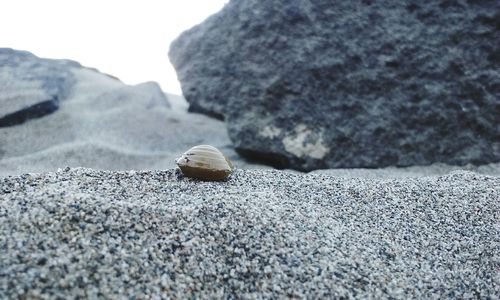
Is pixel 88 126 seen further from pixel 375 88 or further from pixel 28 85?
pixel 375 88

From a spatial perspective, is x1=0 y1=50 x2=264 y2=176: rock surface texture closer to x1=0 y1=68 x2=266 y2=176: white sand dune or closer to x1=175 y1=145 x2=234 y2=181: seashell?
x1=0 y1=68 x2=266 y2=176: white sand dune

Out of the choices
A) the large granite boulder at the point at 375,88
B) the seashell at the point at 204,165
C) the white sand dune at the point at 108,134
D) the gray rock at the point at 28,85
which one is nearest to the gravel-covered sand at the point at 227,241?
the seashell at the point at 204,165

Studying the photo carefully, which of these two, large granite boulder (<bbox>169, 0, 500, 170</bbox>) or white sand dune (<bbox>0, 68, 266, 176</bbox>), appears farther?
white sand dune (<bbox>0, 68, 266, 176</bbox>)

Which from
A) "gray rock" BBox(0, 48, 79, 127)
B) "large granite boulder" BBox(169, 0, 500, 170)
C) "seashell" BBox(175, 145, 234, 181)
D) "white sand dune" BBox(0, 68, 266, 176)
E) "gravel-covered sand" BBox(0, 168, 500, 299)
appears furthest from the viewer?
"gray rock" BBox(0, 48, 79, 127)

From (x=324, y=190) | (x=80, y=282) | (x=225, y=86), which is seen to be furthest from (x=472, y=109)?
(x=80, y=282)

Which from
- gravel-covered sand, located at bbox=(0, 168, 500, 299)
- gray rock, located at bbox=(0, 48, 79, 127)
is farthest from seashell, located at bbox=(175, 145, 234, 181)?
gray rock, located at bbox=(0, 48, 79, 127)

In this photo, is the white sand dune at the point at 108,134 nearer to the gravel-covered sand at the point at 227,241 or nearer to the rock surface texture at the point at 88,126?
the rock surface texture at the point at 88,126

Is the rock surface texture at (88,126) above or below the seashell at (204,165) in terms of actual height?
below
